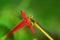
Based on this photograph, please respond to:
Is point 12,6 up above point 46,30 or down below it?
above

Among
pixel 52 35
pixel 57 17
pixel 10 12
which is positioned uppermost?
pixel 10 12

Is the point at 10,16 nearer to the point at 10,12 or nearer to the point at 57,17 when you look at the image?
the point at 10,12

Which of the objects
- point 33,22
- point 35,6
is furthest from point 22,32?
point 35,6

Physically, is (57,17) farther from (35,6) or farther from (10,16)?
(10,16)

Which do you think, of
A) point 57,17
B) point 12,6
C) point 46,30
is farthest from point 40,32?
point 12,6

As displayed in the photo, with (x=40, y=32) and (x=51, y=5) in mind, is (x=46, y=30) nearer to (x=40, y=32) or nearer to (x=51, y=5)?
(x=40, y=32)

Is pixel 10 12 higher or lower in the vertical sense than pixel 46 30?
higher
